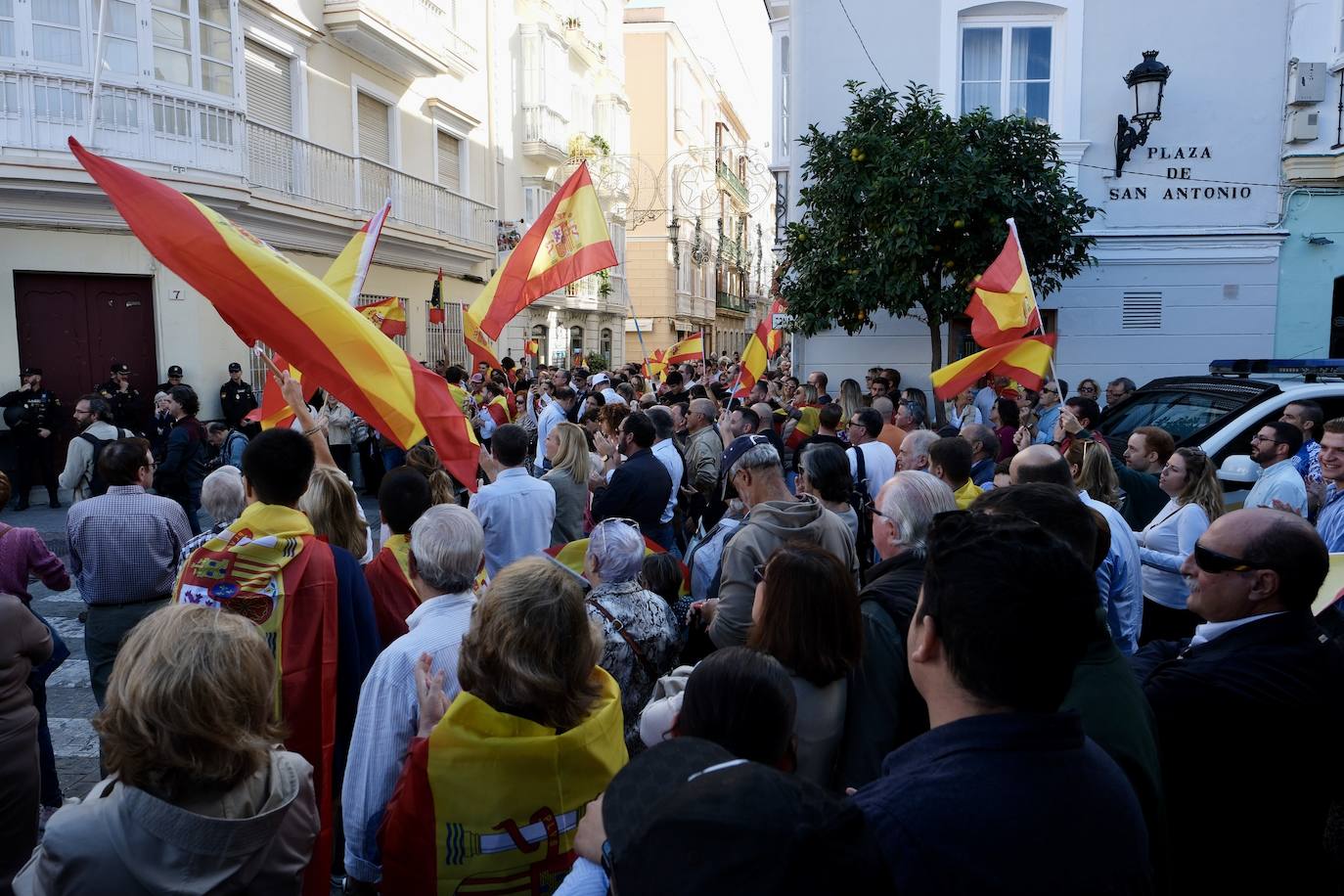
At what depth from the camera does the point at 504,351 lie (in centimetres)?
2433

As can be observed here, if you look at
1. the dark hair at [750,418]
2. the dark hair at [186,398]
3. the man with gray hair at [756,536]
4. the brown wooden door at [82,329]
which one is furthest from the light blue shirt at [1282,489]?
the brown wooden door at [82,329]

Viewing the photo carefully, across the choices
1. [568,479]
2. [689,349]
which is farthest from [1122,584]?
[689,349]

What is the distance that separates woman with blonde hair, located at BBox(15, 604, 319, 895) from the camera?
1.75m

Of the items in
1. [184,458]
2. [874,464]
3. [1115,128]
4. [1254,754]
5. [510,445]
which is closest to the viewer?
[1254,754]

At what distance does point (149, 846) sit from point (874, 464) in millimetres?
5313

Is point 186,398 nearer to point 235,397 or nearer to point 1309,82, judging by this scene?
point 235,397

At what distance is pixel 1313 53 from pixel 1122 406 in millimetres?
7579

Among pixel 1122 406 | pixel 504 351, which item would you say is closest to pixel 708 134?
pixel 504 351

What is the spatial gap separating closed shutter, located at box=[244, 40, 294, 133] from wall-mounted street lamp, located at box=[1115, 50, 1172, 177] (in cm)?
1270

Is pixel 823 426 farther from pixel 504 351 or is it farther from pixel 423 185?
pixel 504 351

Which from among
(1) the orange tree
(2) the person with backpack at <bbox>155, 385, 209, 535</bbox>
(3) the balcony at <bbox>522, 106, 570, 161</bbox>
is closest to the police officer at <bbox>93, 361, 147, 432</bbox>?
(2) the person with backpack at <bbox>155, 385, 209, 535</bbox>

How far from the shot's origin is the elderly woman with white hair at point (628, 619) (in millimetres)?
3086

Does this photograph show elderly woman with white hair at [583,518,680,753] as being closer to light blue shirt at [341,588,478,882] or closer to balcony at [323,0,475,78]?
light blue shirt at [341,588,478,882]

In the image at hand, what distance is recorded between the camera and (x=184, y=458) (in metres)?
8.52
